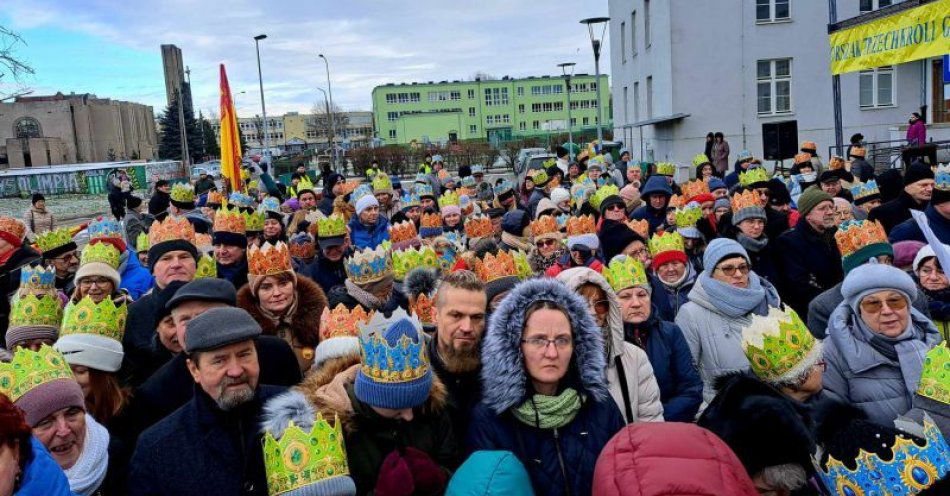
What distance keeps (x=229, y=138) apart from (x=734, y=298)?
31.7 feet

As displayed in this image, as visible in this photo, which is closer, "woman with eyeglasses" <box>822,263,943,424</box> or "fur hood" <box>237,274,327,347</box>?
"woman with eyeglasses" <box>822,263,943,424</box>

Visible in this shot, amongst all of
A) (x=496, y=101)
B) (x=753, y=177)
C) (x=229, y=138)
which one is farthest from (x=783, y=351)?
(x=496, y=101)

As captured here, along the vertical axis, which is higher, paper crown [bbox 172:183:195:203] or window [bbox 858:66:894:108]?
window [bbox 858:66:894:108]

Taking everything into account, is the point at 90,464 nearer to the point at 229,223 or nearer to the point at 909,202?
the point at 229,223

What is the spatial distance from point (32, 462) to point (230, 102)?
34.2 feet

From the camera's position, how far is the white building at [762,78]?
25328 millimetres

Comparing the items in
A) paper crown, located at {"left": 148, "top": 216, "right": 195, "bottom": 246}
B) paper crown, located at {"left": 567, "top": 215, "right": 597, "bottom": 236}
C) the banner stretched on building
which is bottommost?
paper crown, located at {"left": 567, "top": 215, "right": 597, "bottom": 236}

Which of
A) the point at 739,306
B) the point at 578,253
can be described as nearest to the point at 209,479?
the point at 739,306

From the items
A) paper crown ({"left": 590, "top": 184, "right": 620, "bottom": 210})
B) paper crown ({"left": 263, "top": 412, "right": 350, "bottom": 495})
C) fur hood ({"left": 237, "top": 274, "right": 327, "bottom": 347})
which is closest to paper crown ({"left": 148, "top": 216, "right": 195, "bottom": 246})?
fur hood ({"left": 237, "top": 274, "right": 327, "bottom": 347})

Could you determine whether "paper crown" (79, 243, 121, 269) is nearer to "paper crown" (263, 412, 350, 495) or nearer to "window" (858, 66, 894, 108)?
"paper crown" (263, 412, 350, 495)

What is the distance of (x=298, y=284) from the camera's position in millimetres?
5207

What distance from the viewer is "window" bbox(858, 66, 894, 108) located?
2527cm

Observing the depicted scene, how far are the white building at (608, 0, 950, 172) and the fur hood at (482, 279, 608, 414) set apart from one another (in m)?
23.9

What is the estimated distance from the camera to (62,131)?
258 feet
